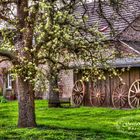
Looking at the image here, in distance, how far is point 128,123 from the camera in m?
20.0

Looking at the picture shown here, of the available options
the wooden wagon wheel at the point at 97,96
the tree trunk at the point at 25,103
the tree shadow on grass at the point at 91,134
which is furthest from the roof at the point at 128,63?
the tree trunk at the point at 25,103

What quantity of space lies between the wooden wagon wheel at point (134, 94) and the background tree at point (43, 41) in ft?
→ 32.7

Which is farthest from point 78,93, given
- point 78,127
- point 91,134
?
point 91,134

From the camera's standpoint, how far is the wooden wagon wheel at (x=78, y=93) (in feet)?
106

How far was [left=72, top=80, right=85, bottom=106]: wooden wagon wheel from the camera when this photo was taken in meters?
32.4

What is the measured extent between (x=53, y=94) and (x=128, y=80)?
4.76 meters

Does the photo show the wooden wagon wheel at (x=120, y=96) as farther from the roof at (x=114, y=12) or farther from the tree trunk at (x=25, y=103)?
the tree trunk at (x=25, y=103)

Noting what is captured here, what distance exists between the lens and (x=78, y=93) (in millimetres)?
32531

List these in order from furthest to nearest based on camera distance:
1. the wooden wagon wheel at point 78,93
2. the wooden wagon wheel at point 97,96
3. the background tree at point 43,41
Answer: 1. the wooden wagon wheel at point 78,93
2. the wooden wagon wheel at point 97,96
3. the background tree at point 43,41

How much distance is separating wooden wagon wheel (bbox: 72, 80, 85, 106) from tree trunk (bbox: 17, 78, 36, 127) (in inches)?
529

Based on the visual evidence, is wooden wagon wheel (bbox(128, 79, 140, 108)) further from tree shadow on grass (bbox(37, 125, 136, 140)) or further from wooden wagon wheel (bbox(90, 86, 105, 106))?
tree shadow on grass (bbox(37, 125, 136, 140))

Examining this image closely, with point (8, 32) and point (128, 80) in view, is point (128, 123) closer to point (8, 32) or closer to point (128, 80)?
point (8, 32)

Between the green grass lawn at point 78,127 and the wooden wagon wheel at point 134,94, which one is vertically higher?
the wooden wagon wheel at point 134,94

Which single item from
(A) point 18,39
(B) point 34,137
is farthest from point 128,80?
(B) point 34,137
